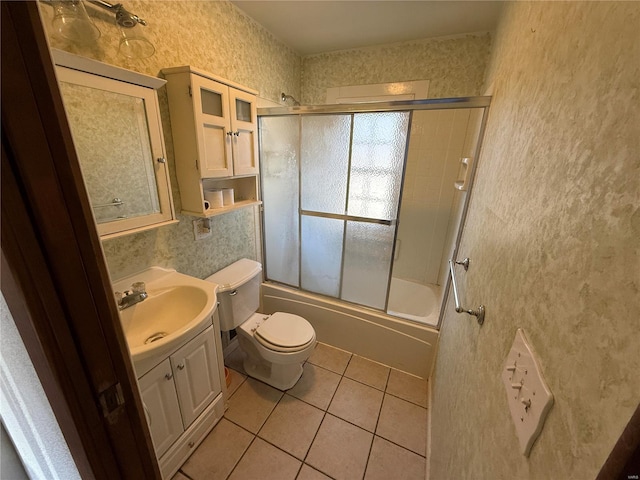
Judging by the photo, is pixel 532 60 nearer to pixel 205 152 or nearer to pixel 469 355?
pixel 469 355

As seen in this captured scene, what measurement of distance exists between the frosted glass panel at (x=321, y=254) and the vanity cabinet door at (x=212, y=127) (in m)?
0.80

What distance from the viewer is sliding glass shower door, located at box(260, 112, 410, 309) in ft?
5.70

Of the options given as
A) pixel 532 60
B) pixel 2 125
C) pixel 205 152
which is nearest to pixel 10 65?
pixel 2 125

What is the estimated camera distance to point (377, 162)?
175cm

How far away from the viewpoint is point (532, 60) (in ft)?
2.69

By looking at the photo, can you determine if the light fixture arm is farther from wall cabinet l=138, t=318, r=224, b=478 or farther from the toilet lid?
the toilet lid

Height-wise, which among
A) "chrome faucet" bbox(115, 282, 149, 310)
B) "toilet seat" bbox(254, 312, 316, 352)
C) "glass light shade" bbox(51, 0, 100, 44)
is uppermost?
"glass light shade" bbox(51, 0, 100, 44)

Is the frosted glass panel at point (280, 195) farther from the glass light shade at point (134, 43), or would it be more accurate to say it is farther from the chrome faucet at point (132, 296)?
the chrome faucet at point (132, 296)

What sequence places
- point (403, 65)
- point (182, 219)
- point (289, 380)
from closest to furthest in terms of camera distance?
point (182, 219)
point (289, 380)
point (403, 65)

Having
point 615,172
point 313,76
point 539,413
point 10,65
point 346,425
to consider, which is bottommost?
point 346,425

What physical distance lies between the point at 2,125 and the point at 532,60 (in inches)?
50.7

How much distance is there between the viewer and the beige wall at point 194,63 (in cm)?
118

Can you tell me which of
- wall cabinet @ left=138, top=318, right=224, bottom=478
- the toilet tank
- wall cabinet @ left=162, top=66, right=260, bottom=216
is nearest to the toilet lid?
the toilet tank

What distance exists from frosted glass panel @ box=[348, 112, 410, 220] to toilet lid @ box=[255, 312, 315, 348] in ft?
3.01
